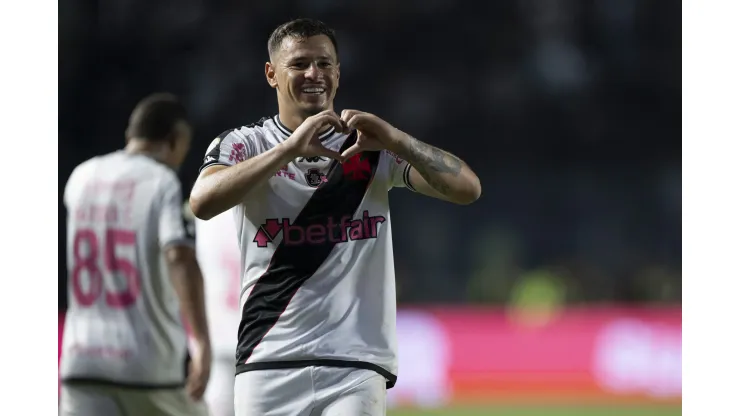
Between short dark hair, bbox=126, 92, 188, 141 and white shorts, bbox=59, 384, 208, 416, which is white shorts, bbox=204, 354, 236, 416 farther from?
short dark hair, bbox=126, 92, 188, 141

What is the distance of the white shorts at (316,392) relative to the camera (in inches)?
111

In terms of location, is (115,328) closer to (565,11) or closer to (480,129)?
(480,129)

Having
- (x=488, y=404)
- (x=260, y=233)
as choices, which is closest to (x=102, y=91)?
(x=488, y=404)

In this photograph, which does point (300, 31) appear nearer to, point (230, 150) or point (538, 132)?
point (230, 150)

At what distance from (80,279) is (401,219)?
300 inches

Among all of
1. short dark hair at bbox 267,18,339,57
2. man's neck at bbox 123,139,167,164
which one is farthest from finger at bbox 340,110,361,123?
man's neck at bbox 123,139,167,164

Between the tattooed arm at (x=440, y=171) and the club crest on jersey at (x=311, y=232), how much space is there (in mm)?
255

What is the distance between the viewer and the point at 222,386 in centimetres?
477

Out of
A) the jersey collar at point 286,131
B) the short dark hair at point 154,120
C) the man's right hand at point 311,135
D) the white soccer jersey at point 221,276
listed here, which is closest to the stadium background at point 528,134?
the white soccer jersey at point 221,276

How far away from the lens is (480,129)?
39.8 feet

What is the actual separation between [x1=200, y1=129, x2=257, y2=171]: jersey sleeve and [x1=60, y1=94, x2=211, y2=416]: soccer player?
48.3 inches

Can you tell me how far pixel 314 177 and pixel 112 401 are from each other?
1720mm

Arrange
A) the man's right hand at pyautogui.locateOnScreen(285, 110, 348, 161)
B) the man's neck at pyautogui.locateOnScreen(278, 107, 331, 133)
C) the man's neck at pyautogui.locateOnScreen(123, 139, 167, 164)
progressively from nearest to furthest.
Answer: the man's right hand at pyautogui.locateOnScreen(285, 110, 348, 161) < the man's neck at pyautogui.locateOnScreen(278, 107, 331, 133) < the man's neck at pyautogui.locateOnScreen(123, 139, 167, 164)

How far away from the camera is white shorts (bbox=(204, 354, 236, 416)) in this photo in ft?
15.6
